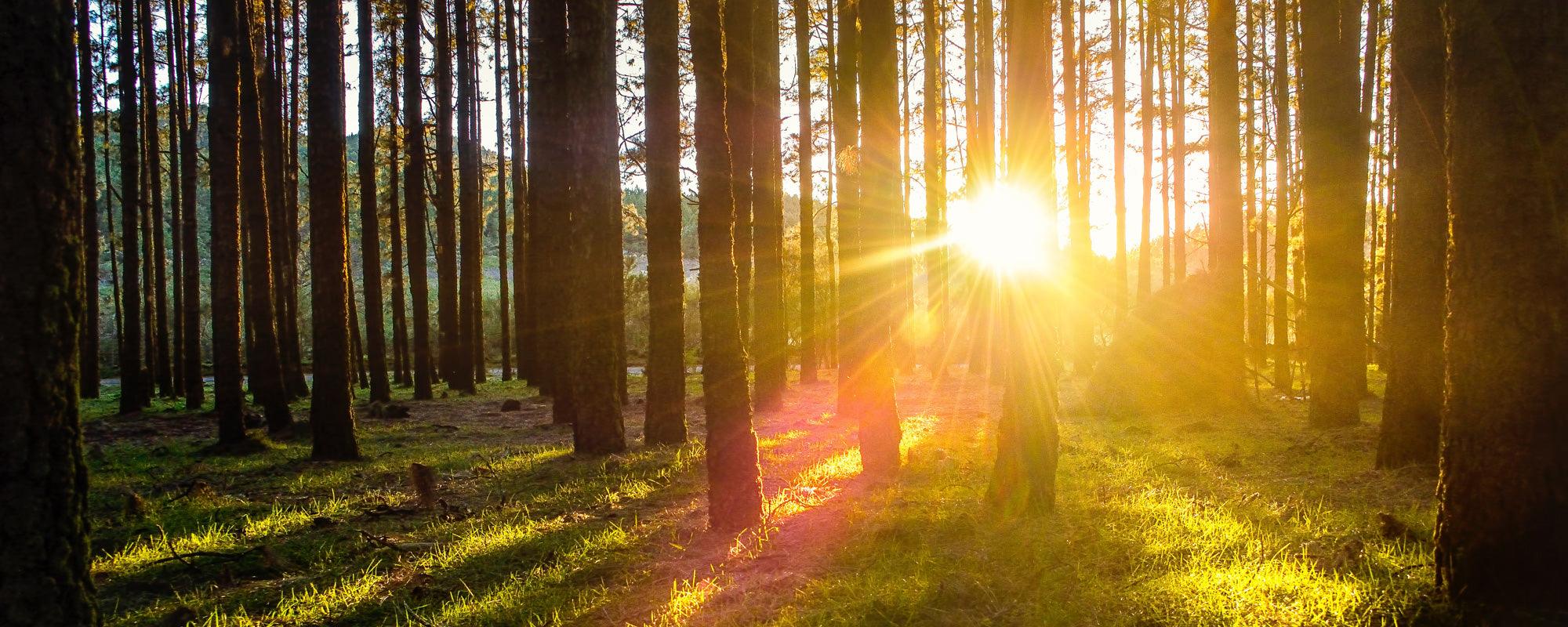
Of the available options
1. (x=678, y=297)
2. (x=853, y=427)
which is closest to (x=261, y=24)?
(x=678, y=297)

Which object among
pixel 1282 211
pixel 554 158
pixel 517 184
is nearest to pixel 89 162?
pixel 517 184

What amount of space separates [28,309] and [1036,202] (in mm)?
7115

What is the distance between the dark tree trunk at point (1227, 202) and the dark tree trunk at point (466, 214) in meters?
17.3

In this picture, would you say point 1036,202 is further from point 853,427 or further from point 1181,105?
point 1181,105

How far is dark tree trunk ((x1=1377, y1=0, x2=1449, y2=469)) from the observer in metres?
6.61

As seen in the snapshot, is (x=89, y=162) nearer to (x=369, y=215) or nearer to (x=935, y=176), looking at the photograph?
(x=369, y=215)

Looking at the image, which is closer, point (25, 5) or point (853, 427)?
point (25, 5)

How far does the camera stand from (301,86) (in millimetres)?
24828

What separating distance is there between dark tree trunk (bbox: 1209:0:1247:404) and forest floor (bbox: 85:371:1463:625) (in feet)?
11.6

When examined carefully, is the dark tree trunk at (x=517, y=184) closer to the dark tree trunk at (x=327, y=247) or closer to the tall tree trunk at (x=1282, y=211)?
the dark tree trunk at (x=327, y=247)

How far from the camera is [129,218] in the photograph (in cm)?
1708

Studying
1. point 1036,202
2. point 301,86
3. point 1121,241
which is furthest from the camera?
point 301,86

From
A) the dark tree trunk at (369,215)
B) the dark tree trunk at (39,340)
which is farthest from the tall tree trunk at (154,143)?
the dark tree trunk at (39,340)

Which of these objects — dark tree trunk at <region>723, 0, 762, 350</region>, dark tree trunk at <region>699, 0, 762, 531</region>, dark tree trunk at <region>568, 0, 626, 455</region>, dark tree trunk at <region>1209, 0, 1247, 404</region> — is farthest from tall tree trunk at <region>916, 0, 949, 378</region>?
dark tree trunk at <region>699, 0, 762, 531</region>
